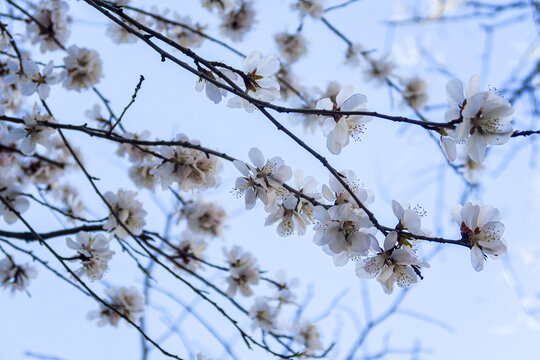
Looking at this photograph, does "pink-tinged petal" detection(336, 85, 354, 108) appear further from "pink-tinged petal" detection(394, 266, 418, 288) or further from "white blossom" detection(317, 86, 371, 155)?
"pink-tinged petal" detection(394, 266, 418, 288)

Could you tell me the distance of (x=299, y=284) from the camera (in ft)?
6.93

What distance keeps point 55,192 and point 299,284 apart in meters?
1.45

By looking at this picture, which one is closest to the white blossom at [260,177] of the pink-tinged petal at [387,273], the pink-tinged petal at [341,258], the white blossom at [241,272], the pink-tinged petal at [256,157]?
the pink-tinged petal at [256,157]

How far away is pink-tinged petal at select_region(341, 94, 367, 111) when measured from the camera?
1026mm

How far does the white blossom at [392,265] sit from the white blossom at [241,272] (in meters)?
0.76

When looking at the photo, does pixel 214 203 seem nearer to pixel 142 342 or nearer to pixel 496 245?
pixel 496 245

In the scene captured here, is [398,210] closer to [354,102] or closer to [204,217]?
[354,102]

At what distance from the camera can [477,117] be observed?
912 millimetres

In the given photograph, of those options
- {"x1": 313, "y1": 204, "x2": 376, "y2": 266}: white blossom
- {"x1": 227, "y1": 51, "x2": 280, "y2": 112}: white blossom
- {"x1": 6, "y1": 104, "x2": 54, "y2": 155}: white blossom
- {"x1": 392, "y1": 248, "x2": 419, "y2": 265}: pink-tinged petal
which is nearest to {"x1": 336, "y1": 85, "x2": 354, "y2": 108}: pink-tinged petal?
{"x1": 227, "y1": 51, "x2": 280, "y2": 112}: white blossom

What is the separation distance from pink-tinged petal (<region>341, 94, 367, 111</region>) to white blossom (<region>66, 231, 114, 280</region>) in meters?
0.83

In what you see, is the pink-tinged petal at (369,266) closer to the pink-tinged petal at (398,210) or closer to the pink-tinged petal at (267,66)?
the pink-tinged petal at (398,210)

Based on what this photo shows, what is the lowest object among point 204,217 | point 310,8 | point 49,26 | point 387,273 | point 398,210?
point 387,273

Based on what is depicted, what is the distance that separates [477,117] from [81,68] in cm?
142

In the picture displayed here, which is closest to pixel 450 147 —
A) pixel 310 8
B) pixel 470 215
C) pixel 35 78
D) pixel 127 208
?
pixel 470 215
